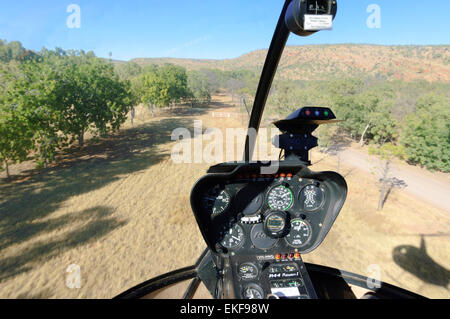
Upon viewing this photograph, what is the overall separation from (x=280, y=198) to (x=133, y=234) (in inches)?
355

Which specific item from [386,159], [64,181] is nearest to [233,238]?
[386,159]

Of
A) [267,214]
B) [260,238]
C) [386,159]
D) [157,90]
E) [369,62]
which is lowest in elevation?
[386,159]

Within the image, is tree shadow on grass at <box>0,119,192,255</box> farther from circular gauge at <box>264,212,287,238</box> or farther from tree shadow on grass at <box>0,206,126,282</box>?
circular gauge at <box>264,212,287,238</box>

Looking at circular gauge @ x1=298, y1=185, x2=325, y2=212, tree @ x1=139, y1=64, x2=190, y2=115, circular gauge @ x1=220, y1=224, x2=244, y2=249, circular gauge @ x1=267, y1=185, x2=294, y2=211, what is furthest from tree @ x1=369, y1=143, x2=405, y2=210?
tree @ x1=139, y1=64, x2=190, y2=115

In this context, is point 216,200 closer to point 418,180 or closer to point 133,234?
point 133,234

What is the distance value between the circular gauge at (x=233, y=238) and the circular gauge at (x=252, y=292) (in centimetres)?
69

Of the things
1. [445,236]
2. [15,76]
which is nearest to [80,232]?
[15,76]

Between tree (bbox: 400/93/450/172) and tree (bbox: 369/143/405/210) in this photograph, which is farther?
tree (bbox: 400/93/450/172)

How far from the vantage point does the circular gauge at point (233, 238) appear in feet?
11.3

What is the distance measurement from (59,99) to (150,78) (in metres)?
27.9

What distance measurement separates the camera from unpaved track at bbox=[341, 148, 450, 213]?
16.0 meters

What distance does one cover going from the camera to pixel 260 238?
3525 millimetres

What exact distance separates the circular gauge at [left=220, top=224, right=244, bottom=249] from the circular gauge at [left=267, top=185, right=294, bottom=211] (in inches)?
24.7

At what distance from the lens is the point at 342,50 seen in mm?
102250
